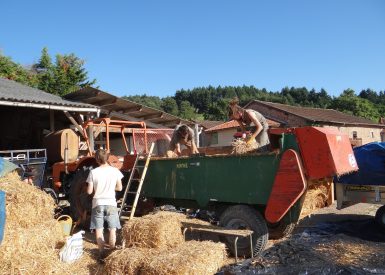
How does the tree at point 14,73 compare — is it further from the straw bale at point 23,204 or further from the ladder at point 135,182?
the straw bale at point 23,204

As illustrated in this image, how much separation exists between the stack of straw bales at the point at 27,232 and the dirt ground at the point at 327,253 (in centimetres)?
237

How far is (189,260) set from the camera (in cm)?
472

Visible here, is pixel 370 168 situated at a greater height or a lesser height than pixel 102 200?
greater

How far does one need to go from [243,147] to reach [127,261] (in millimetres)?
2478

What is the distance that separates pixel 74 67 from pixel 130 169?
25.6m

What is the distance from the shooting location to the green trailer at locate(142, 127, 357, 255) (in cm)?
544

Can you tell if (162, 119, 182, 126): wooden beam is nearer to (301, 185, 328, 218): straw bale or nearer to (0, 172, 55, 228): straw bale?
(0, 172, 55, 228): straw bale

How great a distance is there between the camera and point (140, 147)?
854 centimetres

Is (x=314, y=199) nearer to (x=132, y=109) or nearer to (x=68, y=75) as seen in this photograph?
(x=132, y=109)

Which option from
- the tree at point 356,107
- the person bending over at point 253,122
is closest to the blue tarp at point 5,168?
the person bending over at point 253,122

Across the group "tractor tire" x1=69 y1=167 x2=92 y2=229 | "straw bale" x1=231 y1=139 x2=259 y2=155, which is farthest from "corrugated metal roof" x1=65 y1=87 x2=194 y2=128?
"straw bale" x1=231 y1=139 x2=259 y2=155

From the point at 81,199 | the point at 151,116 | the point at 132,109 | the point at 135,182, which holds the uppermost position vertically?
the point at 132,109

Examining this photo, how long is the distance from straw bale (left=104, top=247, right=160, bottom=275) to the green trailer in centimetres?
163

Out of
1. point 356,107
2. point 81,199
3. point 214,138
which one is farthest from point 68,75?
point 356,107
